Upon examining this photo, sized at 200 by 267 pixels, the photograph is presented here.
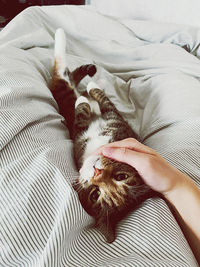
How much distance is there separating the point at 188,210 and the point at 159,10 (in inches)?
61.3

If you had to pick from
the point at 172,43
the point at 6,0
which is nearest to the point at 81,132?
the point at 172,43

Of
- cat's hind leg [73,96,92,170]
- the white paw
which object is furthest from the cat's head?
the white paw

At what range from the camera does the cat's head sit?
2.25ft

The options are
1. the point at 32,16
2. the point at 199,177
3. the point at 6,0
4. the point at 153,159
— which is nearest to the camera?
the point at 153,159

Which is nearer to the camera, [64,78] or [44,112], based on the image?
[44,112]

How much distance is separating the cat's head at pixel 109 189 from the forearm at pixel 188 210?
6cm

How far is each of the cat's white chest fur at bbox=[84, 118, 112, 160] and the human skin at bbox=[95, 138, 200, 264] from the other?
0.36 meters

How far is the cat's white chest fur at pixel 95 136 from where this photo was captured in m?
1.03

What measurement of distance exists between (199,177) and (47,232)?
0.41 m

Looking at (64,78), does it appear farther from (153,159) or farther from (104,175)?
(153,159)

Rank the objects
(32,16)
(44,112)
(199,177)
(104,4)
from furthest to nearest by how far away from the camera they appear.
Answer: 1. (104,4)
2. (32,16)
3. (44,112)
4. (199,177)

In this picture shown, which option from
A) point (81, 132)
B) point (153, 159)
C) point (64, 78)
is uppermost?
point (153, 159)

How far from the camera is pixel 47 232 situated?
1.76 ft

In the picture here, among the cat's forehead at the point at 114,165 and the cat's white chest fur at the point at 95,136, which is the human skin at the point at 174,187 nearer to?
the cat's forehead at the point at 114,165
